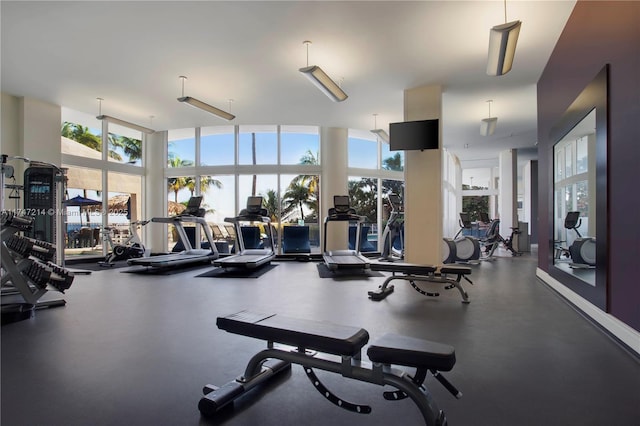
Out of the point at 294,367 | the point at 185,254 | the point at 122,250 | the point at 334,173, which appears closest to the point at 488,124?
the point at 334,173

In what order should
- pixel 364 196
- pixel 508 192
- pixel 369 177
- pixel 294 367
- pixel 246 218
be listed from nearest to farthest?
pixel 294 367, pixel 246 218, pixel 369 177, pixel 364 196, pixel 508 192

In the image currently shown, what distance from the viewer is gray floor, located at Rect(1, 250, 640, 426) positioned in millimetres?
1816

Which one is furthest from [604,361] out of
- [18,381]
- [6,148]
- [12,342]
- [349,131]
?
[6,148]

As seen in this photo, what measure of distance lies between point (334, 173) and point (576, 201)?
649cm

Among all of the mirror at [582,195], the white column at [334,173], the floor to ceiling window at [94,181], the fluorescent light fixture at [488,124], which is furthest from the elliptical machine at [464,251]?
the floor to ceiling window at [94,181]

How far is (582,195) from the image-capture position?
12.9 ft

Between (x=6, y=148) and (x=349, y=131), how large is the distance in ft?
26.8

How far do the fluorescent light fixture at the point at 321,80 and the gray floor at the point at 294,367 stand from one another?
10.7 feet

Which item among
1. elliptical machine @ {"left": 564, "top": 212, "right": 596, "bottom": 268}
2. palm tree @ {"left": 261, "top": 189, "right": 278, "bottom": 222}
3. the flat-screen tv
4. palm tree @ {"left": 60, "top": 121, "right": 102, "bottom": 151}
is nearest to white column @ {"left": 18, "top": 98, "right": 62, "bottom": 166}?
palm tree @ {"left": 60, "top": 121, "right": 102, "bottom": 151}

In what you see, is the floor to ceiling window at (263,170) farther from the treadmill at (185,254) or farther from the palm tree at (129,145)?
the treadmill at (185,254)

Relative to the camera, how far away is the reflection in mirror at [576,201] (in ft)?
11.8

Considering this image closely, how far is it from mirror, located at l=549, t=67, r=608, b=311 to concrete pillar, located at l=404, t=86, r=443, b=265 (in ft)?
6.24

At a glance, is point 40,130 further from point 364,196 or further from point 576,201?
point 576,201

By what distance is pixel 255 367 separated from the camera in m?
2.03
